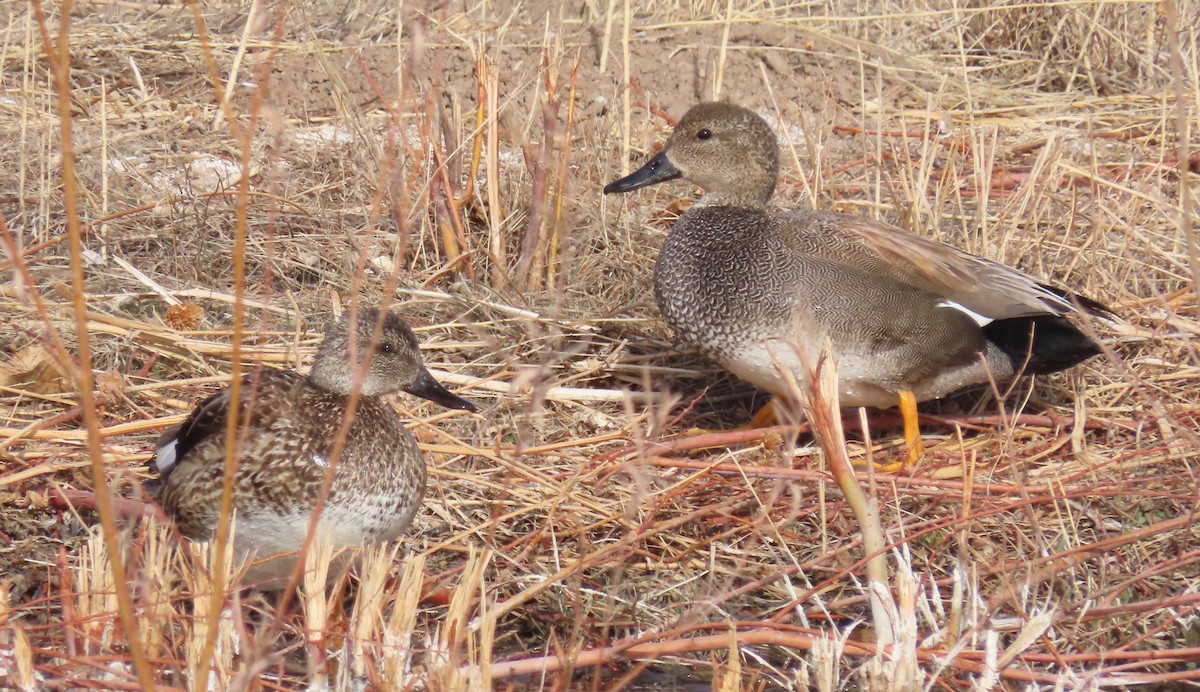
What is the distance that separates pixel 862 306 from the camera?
3.58 m

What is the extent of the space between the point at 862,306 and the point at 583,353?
38.3 inches

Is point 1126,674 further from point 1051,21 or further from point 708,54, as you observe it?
point 1051,21

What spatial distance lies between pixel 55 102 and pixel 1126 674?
428cm

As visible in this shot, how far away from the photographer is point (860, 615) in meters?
3.13

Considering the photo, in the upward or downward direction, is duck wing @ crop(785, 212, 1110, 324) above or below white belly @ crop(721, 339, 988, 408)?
above

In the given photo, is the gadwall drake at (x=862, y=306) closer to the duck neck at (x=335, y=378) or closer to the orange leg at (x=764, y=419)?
the orange leg at (x=764, y=419)

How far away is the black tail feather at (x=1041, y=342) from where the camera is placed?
3646 mm

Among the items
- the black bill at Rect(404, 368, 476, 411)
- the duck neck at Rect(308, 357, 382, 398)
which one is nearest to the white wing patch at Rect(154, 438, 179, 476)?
the duck neck at Rect(308, 357, 382, 398)

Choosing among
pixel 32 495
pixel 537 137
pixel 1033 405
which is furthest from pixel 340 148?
pixel 1033 405

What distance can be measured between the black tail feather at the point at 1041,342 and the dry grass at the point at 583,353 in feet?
0.62

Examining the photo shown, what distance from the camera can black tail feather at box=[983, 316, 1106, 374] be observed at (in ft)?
12.0

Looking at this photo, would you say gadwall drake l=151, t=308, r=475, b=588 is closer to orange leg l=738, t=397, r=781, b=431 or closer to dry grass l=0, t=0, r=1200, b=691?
dry grass l=0, t=0, r=1200, b=691

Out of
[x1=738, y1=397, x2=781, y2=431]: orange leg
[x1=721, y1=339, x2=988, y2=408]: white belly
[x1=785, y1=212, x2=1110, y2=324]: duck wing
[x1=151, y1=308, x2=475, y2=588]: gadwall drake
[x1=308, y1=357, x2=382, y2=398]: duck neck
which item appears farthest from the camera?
[x1=738, y1=397, x2=781, y2=431]: orange leg

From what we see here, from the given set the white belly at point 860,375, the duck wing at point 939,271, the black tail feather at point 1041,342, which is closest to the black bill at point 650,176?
the duck wing at point 939,271
